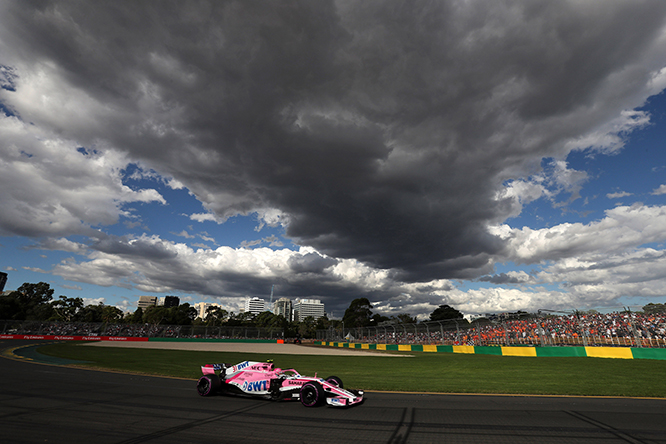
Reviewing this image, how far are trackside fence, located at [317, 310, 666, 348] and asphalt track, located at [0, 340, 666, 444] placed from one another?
58.1 ft

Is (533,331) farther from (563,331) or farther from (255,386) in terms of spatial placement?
(255,386)

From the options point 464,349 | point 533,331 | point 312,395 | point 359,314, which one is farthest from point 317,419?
point 359,314

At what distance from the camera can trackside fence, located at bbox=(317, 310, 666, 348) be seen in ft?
73.8

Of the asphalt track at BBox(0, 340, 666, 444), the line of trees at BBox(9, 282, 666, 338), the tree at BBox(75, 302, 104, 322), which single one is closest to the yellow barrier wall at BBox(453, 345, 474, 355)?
the asphalt track at BBox(0, 340, 666, 444)

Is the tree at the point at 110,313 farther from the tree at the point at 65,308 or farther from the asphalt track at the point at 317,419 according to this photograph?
the asphalt track at the point at 317,419

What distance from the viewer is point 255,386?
33.5 feet

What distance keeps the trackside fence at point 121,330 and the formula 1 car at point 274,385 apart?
66295mm

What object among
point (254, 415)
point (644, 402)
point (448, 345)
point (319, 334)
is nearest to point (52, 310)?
point (319, 334)

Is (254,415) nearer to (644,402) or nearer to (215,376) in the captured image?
(215,376)

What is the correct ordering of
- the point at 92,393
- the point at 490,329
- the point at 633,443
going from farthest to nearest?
1. the point at 490,329
2. the point at 92,393
3. the point at 633,443

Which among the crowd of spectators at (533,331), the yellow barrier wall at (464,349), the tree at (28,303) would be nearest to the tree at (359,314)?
the crowd of spectators at (533,331)

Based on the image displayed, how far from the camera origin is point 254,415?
26.8 feet

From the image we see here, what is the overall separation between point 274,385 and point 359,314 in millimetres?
118143

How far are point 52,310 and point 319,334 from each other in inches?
3227
